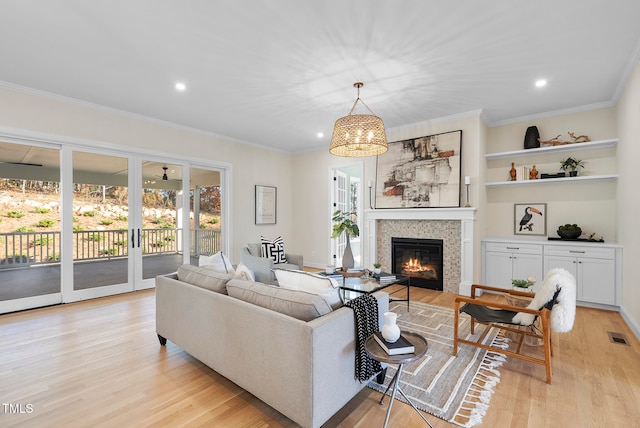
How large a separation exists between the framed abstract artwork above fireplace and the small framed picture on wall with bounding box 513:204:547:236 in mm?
1131

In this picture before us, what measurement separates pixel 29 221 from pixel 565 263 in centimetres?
729

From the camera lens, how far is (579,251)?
3.93 m

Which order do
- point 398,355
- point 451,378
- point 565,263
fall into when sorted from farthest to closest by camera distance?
point 565,263 < point 451,378 < point 398,355

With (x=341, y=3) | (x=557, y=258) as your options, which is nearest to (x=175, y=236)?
(x=341, y=3)

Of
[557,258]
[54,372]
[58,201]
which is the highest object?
[58,201]

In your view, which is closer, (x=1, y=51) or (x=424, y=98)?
(x=1, y=51)

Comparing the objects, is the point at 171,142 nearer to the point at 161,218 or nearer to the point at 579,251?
the point at 161,218

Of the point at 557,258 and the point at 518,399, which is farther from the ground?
the point at 557,258

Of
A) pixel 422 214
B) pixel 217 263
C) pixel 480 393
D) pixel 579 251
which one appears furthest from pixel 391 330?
pixel 579 251

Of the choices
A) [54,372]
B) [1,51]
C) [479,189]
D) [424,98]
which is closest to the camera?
[54,372]

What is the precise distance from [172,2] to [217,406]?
9.47 ft

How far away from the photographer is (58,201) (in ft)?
13.1

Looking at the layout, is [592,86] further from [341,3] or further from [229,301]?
[229,301]

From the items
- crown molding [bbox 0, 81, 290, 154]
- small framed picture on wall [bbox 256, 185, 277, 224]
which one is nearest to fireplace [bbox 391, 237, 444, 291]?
small framed picture on wall [bbox 256, 185, 277, 224]
